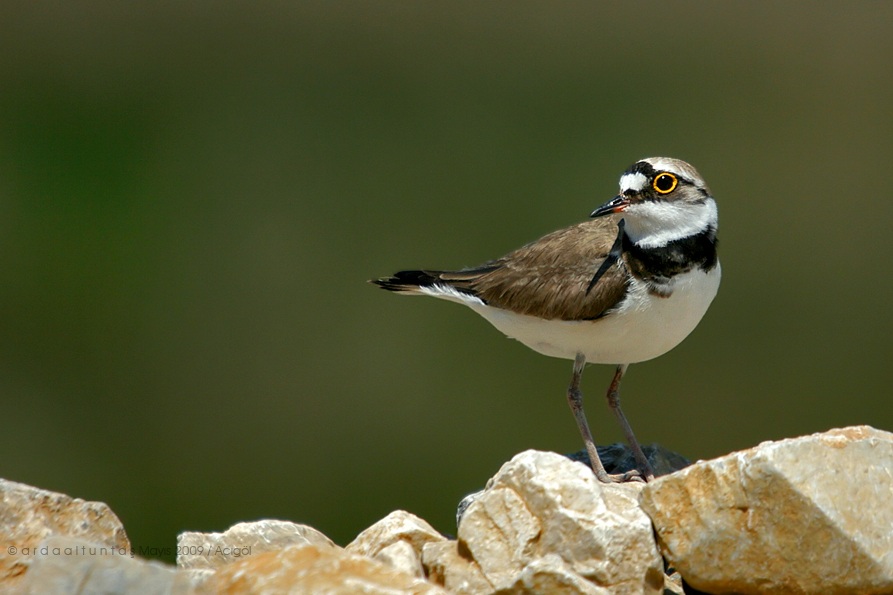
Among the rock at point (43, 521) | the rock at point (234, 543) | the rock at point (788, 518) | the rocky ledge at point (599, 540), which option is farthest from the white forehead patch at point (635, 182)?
the rock at point (43, 521)

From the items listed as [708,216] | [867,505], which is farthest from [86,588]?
[708,216]

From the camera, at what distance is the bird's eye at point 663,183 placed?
19.0 feet

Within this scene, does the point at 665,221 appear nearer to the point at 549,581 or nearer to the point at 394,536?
the point at 394,536

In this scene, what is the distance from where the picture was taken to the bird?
5746mm

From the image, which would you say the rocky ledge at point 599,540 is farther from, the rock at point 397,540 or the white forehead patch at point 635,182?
the white forehead patch at point 635,182

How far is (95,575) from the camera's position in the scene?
144 inches

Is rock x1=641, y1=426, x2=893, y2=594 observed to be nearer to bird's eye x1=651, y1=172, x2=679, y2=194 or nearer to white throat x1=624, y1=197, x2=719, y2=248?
white throat x1=624, y1=197, x2=719, y2=248

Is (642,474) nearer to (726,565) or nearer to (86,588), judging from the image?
(726,565)

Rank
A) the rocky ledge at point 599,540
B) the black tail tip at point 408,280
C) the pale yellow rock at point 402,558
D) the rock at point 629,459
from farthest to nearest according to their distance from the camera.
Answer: the black tail tip at point 408,280 → the rock at point 629,459 → the pale yellow rock at point 402,558 → the rocky ledge at point 599,540

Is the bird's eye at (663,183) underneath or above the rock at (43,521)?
above

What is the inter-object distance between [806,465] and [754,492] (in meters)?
0.21

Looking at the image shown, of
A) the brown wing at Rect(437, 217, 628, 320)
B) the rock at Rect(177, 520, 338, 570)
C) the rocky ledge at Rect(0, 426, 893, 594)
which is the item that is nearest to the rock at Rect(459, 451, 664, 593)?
the rocky ledge at Rect(0, 426, 893, 594)

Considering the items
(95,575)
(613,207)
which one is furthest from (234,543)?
(613,207)

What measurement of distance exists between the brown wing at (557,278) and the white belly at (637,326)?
2.6 inches
